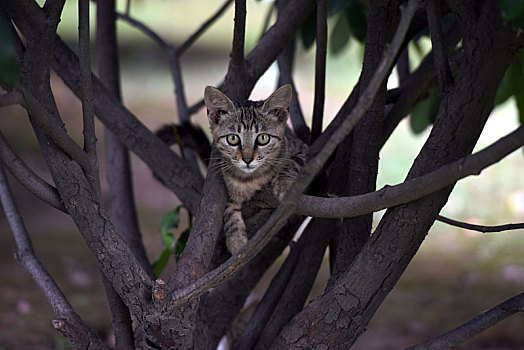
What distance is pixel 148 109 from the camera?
7301mm

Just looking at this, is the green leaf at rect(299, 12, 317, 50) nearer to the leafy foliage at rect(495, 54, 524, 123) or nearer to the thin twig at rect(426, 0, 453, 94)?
the leafy foliage at rect(495, 54, 524, 123)

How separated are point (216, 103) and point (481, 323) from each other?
0.88 meters

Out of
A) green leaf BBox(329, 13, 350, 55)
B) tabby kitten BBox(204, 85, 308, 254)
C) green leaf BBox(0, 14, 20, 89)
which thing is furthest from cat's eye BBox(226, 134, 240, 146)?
green leaf BBox(329, 13, 350, 55)

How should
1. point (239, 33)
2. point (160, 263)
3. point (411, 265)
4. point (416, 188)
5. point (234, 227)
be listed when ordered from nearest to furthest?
point (416, 188) < point (239, 33) < point (234, 227) < point (160, 263) < point (411, 265)

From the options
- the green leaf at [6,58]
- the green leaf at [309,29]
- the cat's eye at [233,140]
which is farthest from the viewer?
the green leaf at [309,29]

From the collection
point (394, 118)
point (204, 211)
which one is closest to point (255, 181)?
point (204, 211)

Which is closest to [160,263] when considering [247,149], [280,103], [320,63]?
[247,149]

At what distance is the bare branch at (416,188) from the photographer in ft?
4.11

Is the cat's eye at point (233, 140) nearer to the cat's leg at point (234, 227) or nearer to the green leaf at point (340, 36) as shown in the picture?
the cat's leg at point (234, 227)

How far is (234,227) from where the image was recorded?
189cm

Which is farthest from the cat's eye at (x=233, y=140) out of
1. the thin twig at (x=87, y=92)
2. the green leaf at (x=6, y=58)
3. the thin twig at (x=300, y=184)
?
the green leaf at (x=6, y=58)

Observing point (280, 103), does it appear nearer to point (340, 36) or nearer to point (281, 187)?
point (281, 187)

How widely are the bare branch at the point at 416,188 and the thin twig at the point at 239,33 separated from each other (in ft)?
1.70

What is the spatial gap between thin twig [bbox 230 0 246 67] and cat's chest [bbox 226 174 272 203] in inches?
12.5
